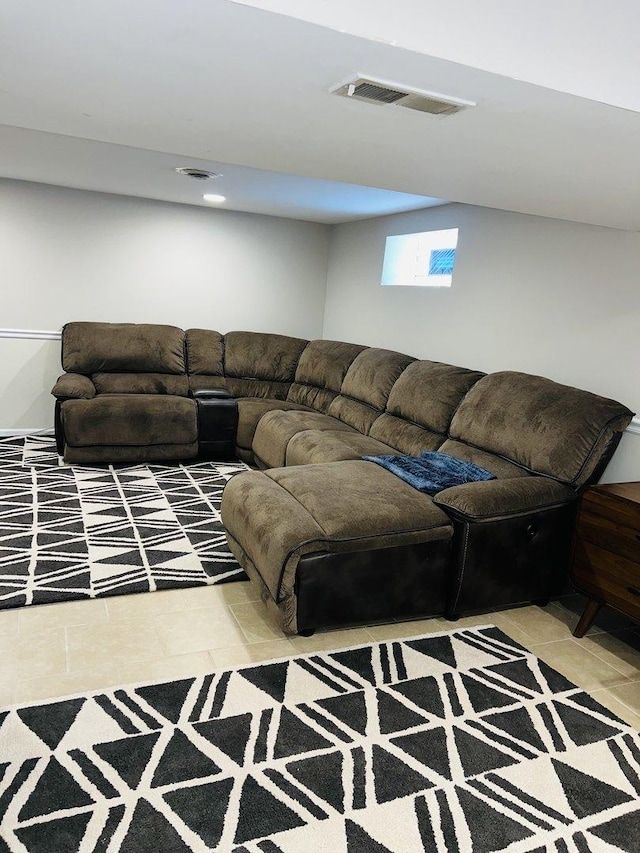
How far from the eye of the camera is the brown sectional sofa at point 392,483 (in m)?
2.67

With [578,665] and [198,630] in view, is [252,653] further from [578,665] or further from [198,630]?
[578,665]

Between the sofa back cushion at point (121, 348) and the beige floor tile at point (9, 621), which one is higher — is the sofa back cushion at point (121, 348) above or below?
above

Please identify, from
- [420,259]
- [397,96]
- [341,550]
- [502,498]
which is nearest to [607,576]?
[502,498]

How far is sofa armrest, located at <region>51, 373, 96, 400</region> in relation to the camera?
191 inches

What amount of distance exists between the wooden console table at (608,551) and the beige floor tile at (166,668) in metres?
1.59

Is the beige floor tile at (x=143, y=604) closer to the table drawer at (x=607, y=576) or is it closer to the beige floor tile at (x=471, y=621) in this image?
the beige floor tile at (x=471, y=621)

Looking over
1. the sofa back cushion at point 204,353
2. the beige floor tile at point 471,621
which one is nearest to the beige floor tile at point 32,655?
the beige floor tile at point 471,621

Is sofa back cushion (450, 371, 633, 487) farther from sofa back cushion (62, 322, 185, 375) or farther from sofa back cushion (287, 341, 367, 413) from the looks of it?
sofa back cushion (62, 322, 185, 375)

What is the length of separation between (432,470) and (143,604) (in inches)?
58.3

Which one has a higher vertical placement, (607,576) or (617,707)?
(607,576)

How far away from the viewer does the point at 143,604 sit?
2.89 m

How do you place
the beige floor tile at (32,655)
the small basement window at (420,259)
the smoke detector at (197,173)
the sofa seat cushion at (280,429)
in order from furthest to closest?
the small basement window at (420,259) < the sofa seat cushion at (280,429) < the smoke detector at (197,173) < the beige floor tile at (32,655)

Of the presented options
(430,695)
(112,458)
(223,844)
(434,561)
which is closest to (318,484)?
(434,561)

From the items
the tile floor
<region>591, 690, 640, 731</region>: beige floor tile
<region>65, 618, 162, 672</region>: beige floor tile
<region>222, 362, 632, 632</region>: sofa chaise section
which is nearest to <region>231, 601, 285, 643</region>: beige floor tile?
the tile floor
